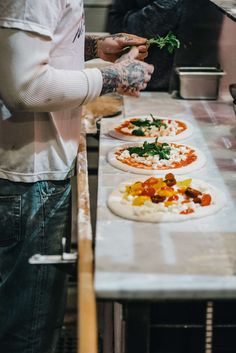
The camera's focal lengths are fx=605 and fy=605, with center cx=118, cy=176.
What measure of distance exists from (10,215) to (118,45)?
3.34ft

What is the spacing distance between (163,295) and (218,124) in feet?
5.84

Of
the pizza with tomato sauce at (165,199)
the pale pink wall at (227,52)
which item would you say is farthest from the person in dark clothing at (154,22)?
the pizza with tomato sauce at (165,199)

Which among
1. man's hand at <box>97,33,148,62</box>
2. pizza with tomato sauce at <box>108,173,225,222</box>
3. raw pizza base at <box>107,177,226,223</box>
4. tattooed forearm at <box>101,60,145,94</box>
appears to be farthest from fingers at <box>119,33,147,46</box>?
raw pizza base at <box>107,177,226,223</box>

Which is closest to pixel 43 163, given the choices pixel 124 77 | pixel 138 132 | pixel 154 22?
pixel 124 77

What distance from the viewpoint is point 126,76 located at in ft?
8.21

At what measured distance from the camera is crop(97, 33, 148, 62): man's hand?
2.85 m

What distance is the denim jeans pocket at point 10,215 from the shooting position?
238cm

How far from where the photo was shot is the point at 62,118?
2387 mm

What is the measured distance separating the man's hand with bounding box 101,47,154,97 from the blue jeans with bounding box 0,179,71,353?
1.45 ft

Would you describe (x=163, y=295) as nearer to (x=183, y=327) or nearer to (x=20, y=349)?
(x=183, y=327)

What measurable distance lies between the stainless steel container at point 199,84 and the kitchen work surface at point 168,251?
1.13 m

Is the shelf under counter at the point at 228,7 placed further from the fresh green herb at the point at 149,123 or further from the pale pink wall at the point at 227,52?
the pale pink wall at the point at 227,52

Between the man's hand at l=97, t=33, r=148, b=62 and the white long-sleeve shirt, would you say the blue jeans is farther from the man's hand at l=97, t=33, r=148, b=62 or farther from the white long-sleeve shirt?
the man's hand at l=97, t=33, r=148, b=62

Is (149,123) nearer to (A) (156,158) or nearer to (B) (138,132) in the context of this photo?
(B) (138,132)
